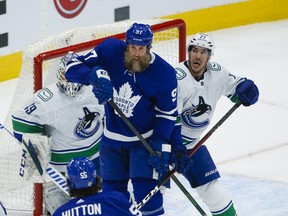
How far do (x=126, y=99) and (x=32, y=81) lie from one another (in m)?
0.88

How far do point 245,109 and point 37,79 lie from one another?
247 centimetres

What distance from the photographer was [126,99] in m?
4.77

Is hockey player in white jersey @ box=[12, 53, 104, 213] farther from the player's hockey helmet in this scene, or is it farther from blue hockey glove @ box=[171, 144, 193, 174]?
blue hockey glove @ box=[171, 144, 193, 174]

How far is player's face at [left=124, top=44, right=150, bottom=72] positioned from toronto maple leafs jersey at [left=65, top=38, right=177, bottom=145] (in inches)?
1.9

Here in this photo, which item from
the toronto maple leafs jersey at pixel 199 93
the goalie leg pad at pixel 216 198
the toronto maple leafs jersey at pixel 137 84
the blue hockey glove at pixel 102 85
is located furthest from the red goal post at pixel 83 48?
the goalie leg pad at pixel 216 198

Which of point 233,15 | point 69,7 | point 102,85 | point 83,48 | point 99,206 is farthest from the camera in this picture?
point 233,15

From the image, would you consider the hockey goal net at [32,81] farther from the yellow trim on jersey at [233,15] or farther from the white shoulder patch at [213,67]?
the yellow trim on jersey at [233,15]

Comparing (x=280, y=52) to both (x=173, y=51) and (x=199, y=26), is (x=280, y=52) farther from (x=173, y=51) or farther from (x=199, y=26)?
(x=173, y=51)

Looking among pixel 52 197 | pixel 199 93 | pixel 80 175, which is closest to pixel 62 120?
pixel 52 197

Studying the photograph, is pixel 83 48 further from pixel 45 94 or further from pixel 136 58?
pixel 136 58

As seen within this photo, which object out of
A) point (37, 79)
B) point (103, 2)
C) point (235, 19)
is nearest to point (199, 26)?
point (235, 19)

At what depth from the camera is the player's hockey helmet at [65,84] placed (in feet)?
16.5

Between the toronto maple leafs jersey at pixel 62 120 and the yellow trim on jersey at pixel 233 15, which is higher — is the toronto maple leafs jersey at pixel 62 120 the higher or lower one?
the higher one

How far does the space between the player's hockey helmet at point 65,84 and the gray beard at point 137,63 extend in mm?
437
